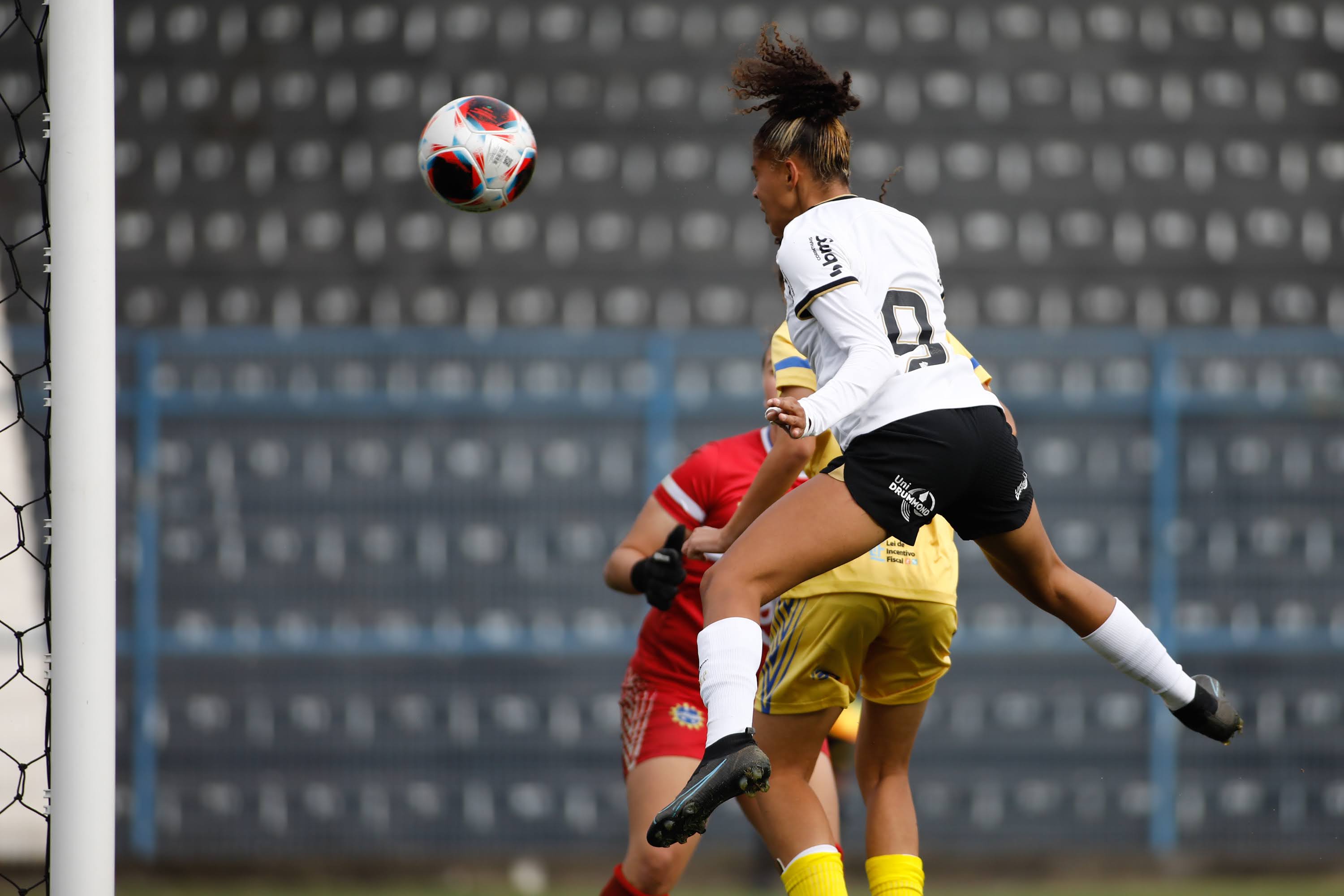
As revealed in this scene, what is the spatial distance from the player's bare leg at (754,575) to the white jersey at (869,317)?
20 cm

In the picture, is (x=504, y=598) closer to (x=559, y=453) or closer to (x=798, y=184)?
(x=559, y=453)

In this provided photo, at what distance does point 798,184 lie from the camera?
3088mm

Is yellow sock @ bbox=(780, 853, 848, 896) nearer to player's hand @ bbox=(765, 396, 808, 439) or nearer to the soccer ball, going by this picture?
player's hand @ bbox=(765, 396, 808, 439)

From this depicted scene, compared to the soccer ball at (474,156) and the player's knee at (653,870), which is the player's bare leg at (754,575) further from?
the soccer ball at (474,156)

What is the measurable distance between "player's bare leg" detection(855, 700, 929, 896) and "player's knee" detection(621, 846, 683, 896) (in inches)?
22.6

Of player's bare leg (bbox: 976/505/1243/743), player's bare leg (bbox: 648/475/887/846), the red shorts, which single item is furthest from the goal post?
player's bare leg (bbox: 976/505/1243/743)

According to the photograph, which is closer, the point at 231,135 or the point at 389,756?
the point at 389,756

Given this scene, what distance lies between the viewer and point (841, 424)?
9.74ft

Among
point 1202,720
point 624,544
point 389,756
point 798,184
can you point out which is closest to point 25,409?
point 389,756

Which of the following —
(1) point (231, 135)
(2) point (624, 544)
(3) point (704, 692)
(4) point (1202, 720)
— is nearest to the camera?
(3) point (704, 692)

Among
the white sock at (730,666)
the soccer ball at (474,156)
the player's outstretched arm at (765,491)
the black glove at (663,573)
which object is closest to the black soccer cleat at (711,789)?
the white sock at (730,666)

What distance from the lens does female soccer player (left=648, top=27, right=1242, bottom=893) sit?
108 inches

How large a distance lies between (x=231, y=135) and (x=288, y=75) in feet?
1.38

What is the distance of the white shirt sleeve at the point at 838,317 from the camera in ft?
8.95
